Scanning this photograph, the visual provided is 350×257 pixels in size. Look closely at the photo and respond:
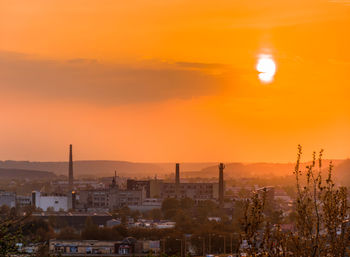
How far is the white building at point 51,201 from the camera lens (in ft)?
303

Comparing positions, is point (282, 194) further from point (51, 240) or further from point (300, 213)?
point (300, 213)

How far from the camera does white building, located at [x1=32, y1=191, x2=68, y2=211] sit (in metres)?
92.2

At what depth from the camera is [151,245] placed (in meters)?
51.8

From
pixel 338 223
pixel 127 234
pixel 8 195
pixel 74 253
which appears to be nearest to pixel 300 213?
pixel 338 223

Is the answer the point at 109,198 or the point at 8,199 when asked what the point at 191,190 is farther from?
the point at 8,199

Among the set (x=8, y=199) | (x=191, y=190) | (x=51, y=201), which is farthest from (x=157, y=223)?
(x=191, y=190)

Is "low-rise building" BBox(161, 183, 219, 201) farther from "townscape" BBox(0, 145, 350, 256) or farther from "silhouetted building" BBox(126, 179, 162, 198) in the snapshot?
"silhouetted building" BBox(126, 179, 162, 198)

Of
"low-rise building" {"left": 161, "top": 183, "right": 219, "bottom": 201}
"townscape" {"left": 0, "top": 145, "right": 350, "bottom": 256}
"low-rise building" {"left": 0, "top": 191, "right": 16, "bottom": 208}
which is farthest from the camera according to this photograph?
"low-rise building" {"left": 161, "top": 183, "right": 219, "bottom": 201}

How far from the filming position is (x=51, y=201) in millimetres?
93312

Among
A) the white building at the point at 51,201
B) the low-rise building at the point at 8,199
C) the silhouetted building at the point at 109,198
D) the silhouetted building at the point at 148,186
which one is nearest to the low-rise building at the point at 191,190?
the silhouetted building at the point at 148,186

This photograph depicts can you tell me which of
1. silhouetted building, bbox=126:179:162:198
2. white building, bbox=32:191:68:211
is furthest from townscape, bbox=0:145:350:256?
silhouetted building, bbox=126:179:162:198

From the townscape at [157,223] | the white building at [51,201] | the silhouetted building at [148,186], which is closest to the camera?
the townscape at [157,223]

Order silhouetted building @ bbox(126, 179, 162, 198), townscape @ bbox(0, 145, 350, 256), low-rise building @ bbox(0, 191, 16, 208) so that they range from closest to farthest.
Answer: townscape @ bbox(0, 145, 350, 256)
low-rise building @ bbox(0, 191, 16, 208)
silhouetted building @ bbox(126, 179, 162, 198)

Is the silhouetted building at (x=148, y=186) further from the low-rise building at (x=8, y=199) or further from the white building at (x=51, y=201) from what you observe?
the low-rise building at (x=8, y=199)
